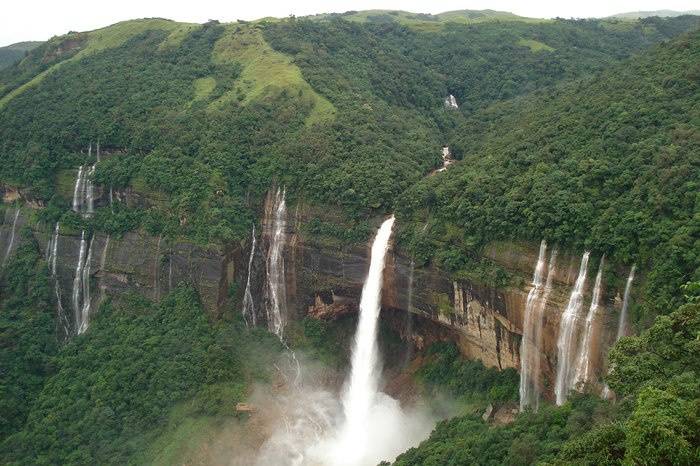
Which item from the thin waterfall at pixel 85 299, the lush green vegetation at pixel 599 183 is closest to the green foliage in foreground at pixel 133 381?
the thin waterfall at pixel 85 299

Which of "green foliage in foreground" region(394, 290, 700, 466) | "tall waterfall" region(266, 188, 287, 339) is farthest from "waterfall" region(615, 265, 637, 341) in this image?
"tall waterfall" region(266, 188, 287, 339)

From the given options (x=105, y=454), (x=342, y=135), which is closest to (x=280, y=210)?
(x=342, y=135)

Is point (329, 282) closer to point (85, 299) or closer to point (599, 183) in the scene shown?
point (599, 183)

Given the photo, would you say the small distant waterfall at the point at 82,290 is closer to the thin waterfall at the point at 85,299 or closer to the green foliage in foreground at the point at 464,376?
the thin waterfall at the point at 85,299

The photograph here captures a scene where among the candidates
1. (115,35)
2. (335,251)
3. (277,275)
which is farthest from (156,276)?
(115,35)

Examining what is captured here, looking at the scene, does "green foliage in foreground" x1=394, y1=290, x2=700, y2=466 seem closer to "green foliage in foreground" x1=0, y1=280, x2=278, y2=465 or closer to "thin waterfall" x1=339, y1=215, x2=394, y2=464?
"thin waterfall" x1=339, y1=215, x2=394, y2=464
